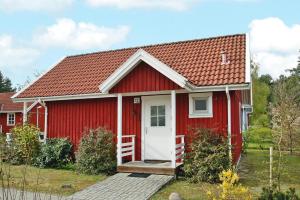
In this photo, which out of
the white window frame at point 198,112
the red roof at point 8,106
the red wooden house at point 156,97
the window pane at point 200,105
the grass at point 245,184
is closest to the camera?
the grass at point 245,184

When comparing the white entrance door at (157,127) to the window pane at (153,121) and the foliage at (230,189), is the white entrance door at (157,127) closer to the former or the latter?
the window pane at (153,121)

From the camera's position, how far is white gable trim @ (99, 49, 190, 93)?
1172cm

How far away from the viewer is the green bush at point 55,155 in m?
14.7

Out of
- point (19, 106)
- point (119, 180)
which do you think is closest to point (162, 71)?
point (119, 180)

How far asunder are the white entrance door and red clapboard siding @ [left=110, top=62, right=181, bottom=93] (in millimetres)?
1171

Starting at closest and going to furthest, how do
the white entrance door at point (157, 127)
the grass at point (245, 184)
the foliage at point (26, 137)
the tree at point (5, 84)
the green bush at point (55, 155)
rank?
1. the grass at point (245, 184)
2. the white entrance door at point (157, 127)
3. the foliage at point (26, 137)
4. the green bush at point (55, 155)
5. the tree at point (5, 84)

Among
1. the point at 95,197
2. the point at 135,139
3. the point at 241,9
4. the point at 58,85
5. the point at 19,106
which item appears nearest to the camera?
the point at 95,197

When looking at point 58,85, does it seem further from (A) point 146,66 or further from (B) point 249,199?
(B) point 249,199

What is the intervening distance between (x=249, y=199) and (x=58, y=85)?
12.5m

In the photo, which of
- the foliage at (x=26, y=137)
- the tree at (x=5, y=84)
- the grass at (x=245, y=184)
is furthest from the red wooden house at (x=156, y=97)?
the tree at (x=5, y=84)

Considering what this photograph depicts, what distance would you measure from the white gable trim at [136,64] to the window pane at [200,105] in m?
1.21

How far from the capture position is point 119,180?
1148 cm

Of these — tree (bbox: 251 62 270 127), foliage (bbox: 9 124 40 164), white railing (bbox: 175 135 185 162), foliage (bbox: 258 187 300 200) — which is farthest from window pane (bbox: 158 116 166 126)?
tree (bbox: 251 62 270 127)

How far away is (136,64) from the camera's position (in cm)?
1277
